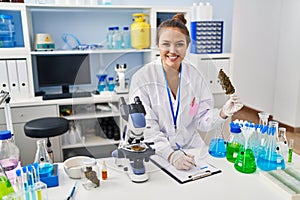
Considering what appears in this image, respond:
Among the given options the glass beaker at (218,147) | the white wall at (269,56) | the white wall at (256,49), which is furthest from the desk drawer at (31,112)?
the white wall at (269,56)

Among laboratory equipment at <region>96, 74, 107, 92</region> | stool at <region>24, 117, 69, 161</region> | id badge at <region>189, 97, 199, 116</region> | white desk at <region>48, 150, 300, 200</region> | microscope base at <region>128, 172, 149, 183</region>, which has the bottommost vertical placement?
stool at <region>24, 117, 69, 161</region>

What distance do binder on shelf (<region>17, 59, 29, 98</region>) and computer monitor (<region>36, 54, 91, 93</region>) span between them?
164 millimetres

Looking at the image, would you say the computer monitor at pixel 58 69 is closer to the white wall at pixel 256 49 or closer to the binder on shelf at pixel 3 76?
the binder on shelf at pixel 3 76

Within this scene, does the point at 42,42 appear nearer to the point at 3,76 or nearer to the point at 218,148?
the point at 3,76

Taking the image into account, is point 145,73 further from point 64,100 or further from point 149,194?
point 64,100

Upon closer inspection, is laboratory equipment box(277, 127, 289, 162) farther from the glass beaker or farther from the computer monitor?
the computer monitor

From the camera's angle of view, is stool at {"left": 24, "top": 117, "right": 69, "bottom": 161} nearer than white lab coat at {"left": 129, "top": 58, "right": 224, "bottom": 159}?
No

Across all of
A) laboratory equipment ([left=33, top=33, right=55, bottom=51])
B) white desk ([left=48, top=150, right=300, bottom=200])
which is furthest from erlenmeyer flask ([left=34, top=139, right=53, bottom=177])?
laboratory equipment ([left=33, top=33, right=55, bottom=51])

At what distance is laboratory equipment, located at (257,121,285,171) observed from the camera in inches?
46.5

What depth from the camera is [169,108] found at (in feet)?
4.28

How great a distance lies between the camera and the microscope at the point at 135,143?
988 mm

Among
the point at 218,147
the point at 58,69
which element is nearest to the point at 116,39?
the point at 58,69

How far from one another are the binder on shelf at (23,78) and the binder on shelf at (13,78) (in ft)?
0.08

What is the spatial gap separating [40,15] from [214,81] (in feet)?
6.57
